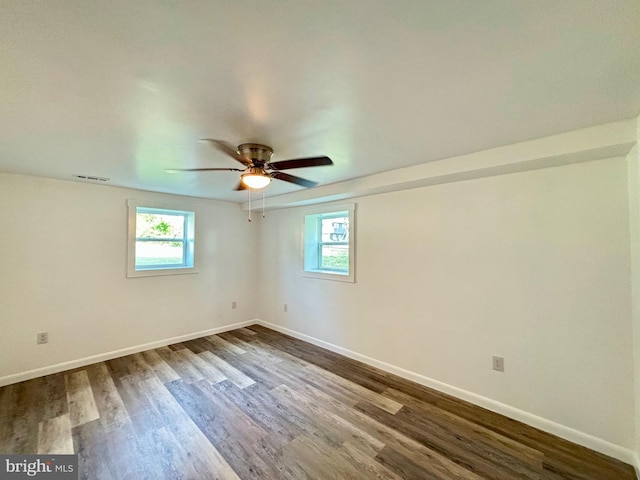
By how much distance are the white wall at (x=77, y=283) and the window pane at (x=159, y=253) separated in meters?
0.28

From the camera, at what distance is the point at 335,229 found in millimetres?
4043

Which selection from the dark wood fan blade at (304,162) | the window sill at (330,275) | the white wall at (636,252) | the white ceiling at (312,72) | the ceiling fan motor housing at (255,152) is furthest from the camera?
the window sill at (330,275)

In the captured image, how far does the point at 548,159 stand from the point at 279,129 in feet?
6.49

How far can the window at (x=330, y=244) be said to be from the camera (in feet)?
11.8

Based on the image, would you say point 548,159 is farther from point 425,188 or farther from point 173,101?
point 173,101

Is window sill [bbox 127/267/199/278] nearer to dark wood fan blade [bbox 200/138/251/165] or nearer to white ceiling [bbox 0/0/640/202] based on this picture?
white ceiling [bbox 0/0/640/202]

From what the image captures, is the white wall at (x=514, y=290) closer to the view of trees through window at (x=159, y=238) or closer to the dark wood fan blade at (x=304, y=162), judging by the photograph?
the dark wood fan blade at (x=304, y=162)

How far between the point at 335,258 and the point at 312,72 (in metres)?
2.99

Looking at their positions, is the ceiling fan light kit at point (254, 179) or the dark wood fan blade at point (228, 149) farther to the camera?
the ceiling fan light kit at point (254, 179)

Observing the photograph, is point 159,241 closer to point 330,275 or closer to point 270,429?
point 330,275

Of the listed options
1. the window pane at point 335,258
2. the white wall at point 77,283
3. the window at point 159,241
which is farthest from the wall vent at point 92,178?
the window pane at point 335,258

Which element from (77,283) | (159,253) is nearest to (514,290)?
(159,253)

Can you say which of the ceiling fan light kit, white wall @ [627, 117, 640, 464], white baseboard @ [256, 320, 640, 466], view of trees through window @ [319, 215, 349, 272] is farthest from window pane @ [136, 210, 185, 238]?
white wall @ [627, 117, 640, 464]

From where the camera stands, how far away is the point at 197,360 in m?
3.39
